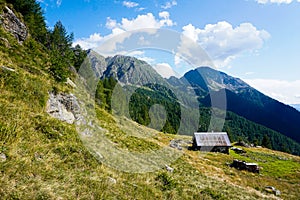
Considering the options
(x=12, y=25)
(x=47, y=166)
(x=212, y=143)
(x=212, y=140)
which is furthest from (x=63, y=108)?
(x=212, y=140)

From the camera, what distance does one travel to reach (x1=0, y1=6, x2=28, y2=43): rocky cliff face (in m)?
33.5

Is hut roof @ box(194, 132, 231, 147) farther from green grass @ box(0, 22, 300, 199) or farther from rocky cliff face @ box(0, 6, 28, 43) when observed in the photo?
rocky cliff face @ box(0, 6, 28, 43)

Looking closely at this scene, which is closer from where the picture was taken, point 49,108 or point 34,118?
point 34,118

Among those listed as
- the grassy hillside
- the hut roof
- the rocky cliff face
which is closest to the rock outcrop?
the grassy hillside

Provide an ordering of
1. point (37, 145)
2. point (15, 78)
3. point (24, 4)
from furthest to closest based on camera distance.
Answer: point (24, 4) → point (15, 78) → point (37, 145)

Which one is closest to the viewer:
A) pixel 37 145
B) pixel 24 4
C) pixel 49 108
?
pixel 37 145

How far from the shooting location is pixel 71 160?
1066cm

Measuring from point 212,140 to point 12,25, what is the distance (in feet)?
184

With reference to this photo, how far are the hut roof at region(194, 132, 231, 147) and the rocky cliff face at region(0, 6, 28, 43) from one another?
164 feet

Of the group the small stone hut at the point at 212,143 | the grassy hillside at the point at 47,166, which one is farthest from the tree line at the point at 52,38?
the small stone hut at the point at 212,143

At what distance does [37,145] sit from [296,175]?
45046 millimetres

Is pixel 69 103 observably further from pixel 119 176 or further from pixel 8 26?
pixel 8 26

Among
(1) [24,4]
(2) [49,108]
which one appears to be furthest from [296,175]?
(1) [24,4]

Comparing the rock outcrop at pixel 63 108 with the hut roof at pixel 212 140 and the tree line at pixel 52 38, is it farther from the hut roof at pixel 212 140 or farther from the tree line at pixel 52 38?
the hut roof at pixel 212 140
